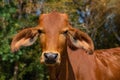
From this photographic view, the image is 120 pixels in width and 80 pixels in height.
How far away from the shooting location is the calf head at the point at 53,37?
20.6ft

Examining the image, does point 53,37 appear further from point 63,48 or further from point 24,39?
A: point 24,39

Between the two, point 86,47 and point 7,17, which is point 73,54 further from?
point 7,17

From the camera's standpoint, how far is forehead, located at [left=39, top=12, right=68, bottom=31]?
259 inches

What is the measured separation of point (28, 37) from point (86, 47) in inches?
35.3

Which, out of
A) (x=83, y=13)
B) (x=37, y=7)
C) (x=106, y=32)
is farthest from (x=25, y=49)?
(x=106, y=32)

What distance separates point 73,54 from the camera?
778 centimetres

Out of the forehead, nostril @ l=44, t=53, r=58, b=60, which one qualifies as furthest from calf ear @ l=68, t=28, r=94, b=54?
nostril @ l=44, t=53, r=58, b=60

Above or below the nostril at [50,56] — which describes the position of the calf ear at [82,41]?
above

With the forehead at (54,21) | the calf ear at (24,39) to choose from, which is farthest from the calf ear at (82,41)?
the calf ear at (24,39)

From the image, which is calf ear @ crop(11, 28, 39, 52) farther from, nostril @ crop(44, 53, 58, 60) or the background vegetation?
the background vegetation

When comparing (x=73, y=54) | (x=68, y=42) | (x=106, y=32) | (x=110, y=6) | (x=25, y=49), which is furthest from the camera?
(x=106, y=32)

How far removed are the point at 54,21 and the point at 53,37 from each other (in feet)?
1.12

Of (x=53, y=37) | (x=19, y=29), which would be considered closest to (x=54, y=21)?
(x=53, y=37)

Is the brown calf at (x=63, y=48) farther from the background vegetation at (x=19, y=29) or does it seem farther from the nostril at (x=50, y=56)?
the background vegetation at (x=19, y=29)
